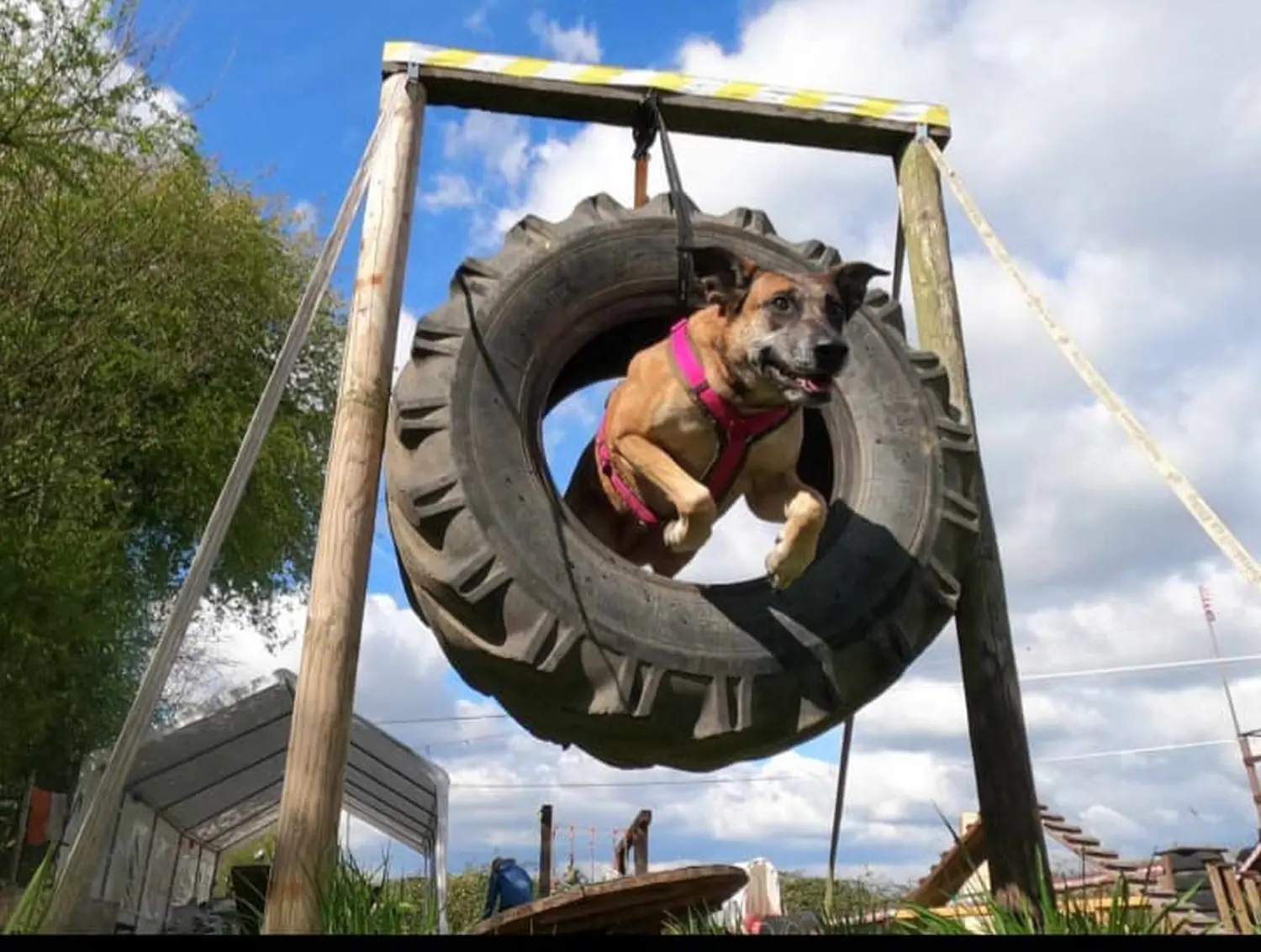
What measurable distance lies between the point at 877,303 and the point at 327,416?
13770mm

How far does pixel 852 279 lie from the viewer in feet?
10.6

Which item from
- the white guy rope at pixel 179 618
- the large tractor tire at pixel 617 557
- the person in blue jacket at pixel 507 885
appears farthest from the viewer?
the person in blue jacket at pixel 507 885

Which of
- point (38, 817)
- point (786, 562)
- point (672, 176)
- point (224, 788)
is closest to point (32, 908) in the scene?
point (786, 562)

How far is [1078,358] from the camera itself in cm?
348

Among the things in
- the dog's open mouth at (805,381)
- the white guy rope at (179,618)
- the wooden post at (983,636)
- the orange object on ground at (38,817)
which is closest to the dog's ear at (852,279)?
the dog's open mouth at (805,381)

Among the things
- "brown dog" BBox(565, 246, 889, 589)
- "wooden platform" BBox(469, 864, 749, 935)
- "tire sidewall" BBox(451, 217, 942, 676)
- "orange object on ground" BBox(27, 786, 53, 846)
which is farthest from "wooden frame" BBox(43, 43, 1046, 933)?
"orange object on ground" BBox(27, 786, 53, 846)

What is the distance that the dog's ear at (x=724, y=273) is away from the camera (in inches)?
127

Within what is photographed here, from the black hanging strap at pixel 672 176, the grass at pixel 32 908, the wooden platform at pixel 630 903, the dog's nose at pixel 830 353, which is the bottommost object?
the grass at pixel 32 908

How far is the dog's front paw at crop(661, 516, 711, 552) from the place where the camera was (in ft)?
10.4

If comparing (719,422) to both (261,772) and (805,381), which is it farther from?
(261,772)

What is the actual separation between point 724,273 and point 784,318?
0.30 meters

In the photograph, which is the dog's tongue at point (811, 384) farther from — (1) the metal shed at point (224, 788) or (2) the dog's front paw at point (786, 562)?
(1) the metal shed at point (224, 788)

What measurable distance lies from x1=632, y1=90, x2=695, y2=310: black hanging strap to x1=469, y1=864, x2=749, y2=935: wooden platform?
8.31 feet

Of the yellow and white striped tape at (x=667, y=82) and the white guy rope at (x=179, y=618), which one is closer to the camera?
the white guy rope at (x=179, y=618)
